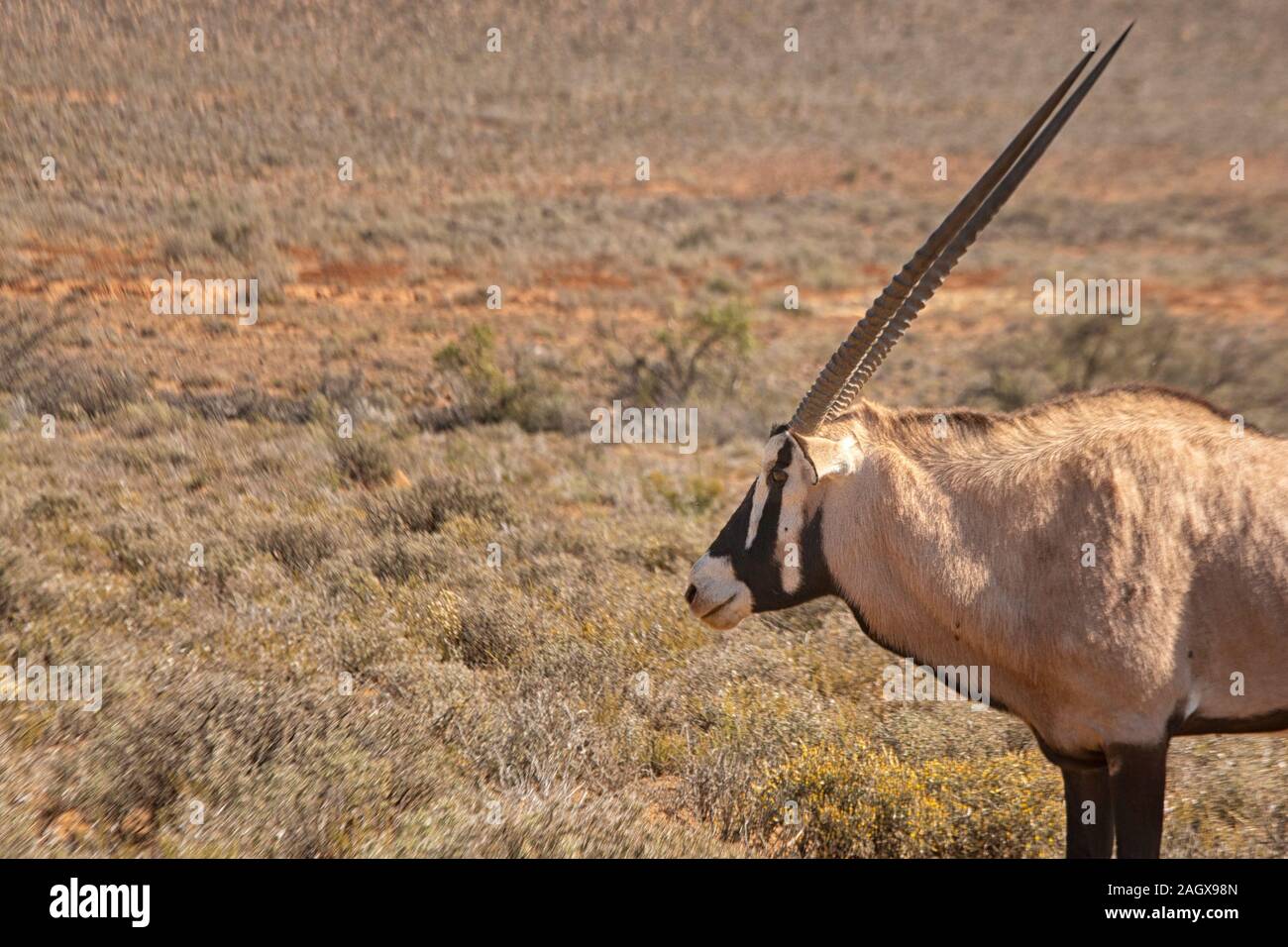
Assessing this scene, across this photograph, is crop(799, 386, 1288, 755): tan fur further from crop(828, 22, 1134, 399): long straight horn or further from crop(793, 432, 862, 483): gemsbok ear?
crop(828, 22, 1134, 399): long straight horn

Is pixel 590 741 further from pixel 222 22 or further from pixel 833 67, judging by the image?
pixel 833 67

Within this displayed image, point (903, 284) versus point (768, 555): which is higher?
point (903, 284)

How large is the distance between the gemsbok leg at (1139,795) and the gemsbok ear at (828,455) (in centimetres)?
128

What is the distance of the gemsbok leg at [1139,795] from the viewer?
3.38 m

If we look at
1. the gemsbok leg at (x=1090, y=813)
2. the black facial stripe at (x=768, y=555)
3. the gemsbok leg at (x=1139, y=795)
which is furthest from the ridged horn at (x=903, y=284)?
the gemsbok leg at (x=1090, y=813)

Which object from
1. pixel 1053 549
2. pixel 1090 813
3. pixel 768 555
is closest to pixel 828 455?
pixel 768 555

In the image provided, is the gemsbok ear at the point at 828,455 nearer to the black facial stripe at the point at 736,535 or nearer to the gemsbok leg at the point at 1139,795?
the black facial stripe at the point at 736,535

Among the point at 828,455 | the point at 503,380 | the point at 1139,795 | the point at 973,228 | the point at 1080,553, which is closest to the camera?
the point at 1139,795

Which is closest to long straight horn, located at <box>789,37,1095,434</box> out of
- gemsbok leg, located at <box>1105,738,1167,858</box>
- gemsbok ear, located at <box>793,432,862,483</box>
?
gemsbok ear, located at <box>793,432,862,483</box>

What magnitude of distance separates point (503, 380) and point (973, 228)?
11541 millimetres

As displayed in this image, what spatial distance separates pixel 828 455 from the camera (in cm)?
379

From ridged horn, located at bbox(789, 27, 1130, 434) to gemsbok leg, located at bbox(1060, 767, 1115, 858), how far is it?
165 cm

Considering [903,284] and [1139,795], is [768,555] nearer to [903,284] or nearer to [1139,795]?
[903,284]

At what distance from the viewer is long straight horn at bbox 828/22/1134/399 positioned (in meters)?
3.58
